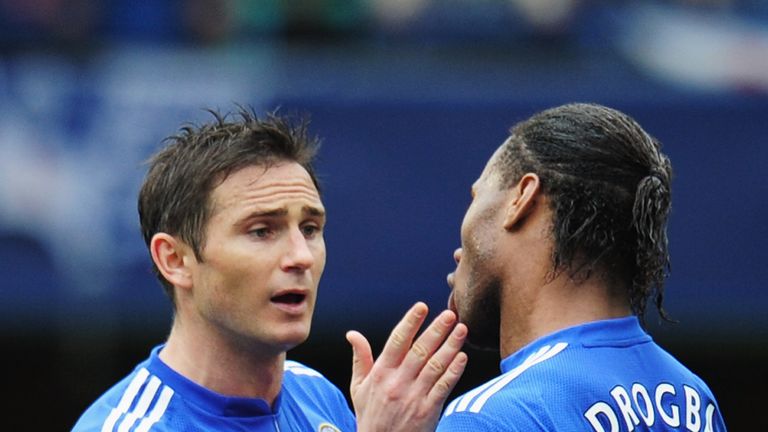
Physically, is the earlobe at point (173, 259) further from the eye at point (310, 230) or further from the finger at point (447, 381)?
the finger at point (447, 381)

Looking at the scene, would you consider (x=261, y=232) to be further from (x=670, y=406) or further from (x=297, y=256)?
(x=670, y=406)

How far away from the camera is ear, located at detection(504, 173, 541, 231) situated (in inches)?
151

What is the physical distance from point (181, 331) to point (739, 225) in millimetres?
5751

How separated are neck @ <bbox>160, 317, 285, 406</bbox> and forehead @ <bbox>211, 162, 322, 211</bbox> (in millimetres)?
438

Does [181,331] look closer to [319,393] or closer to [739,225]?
[319,393]

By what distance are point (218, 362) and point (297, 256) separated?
1.45 ft

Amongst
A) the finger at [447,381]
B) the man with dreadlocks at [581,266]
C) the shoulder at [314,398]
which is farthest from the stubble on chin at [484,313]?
the shoulder at [314,398]

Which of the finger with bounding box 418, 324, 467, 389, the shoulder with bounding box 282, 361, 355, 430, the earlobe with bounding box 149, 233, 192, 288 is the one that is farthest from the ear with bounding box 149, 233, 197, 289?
the finger with bounding box 418, 324, 467, 389

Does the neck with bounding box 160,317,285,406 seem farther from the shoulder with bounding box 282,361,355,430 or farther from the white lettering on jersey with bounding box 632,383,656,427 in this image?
the white lettering on jersey with bounding box 632,383,656,427

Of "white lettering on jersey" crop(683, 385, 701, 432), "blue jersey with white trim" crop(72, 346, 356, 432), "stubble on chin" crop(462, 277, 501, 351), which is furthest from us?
"blue jersey with white trim" crop(72, 346, 356, 432)

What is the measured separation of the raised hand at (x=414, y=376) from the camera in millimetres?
3746

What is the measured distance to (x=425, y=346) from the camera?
12.3 ft

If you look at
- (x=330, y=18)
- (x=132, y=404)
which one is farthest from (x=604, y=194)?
(x=330, y=18)

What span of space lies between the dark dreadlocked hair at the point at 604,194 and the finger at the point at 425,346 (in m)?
0.36
